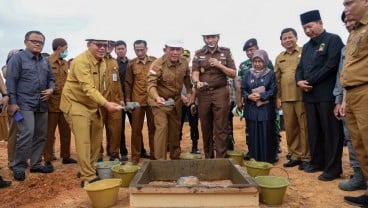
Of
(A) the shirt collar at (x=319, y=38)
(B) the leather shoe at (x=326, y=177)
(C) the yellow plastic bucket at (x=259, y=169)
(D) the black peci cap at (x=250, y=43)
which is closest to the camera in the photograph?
(C) the yellow plastic bucket at (x=259, y=169)

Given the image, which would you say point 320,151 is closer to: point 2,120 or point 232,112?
point 232,112

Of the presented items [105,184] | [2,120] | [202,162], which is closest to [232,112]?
[202,162]

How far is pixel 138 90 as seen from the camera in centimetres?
642

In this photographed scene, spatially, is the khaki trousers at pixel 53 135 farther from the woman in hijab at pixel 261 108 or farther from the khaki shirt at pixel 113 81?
the woman in hijab at pixel 261 108

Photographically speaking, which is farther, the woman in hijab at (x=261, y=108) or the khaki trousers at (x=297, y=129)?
the woman in hijab at (x=261, y=108)

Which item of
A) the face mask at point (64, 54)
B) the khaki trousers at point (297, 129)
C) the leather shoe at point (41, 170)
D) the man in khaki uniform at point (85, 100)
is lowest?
the leather shoe at point (41, 170)

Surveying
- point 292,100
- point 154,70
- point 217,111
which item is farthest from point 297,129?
point 154,70

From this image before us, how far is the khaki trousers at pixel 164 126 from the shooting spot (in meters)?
5.71

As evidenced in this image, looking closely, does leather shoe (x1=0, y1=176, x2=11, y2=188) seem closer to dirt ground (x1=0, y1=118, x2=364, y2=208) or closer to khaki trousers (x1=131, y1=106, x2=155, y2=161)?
dirt ground (x1=0, y1=118, x2=364, y2=208)

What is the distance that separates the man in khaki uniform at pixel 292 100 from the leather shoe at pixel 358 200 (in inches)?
65.0

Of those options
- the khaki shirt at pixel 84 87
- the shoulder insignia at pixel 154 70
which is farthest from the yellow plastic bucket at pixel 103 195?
the shoulder insignia at pixel 154 70

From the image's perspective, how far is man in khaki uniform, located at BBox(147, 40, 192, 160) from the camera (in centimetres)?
571

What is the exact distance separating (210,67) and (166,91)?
0.85 metres

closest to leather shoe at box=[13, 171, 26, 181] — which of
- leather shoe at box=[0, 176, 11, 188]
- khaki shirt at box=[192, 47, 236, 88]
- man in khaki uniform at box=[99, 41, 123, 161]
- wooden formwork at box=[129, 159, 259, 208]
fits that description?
leather shoe at box=[0, 176, 11, 188]
